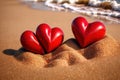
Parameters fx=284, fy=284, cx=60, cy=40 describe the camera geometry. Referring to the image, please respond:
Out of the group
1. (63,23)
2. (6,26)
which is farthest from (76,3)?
(6,26)

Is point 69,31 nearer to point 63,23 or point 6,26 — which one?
point 63,23

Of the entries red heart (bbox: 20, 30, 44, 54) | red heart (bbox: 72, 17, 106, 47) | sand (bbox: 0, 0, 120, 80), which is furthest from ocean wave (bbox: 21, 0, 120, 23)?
red heart (bbox: 20, 30, 44, 54)

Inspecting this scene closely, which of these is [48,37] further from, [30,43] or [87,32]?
[87,32]

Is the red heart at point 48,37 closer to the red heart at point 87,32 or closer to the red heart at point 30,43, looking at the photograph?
the red heart at point 30,43

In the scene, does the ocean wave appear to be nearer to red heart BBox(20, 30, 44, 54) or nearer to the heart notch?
the heart notch

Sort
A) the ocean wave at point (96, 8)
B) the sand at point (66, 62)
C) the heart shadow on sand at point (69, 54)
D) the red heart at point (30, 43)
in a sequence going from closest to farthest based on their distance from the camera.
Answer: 1. the sand at point (66, 62)
2. the heart shadow on sand at point (69, 54)
3. the red heart at point (30, 43)
4. the ocean wave at point (96, 8)

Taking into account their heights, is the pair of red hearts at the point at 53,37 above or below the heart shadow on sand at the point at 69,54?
above

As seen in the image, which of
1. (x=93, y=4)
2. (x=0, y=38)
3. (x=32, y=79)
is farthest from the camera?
(x=93, y=4)

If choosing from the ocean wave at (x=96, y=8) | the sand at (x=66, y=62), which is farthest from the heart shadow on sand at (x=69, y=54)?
the ocean wave at (x=96, y=8)
